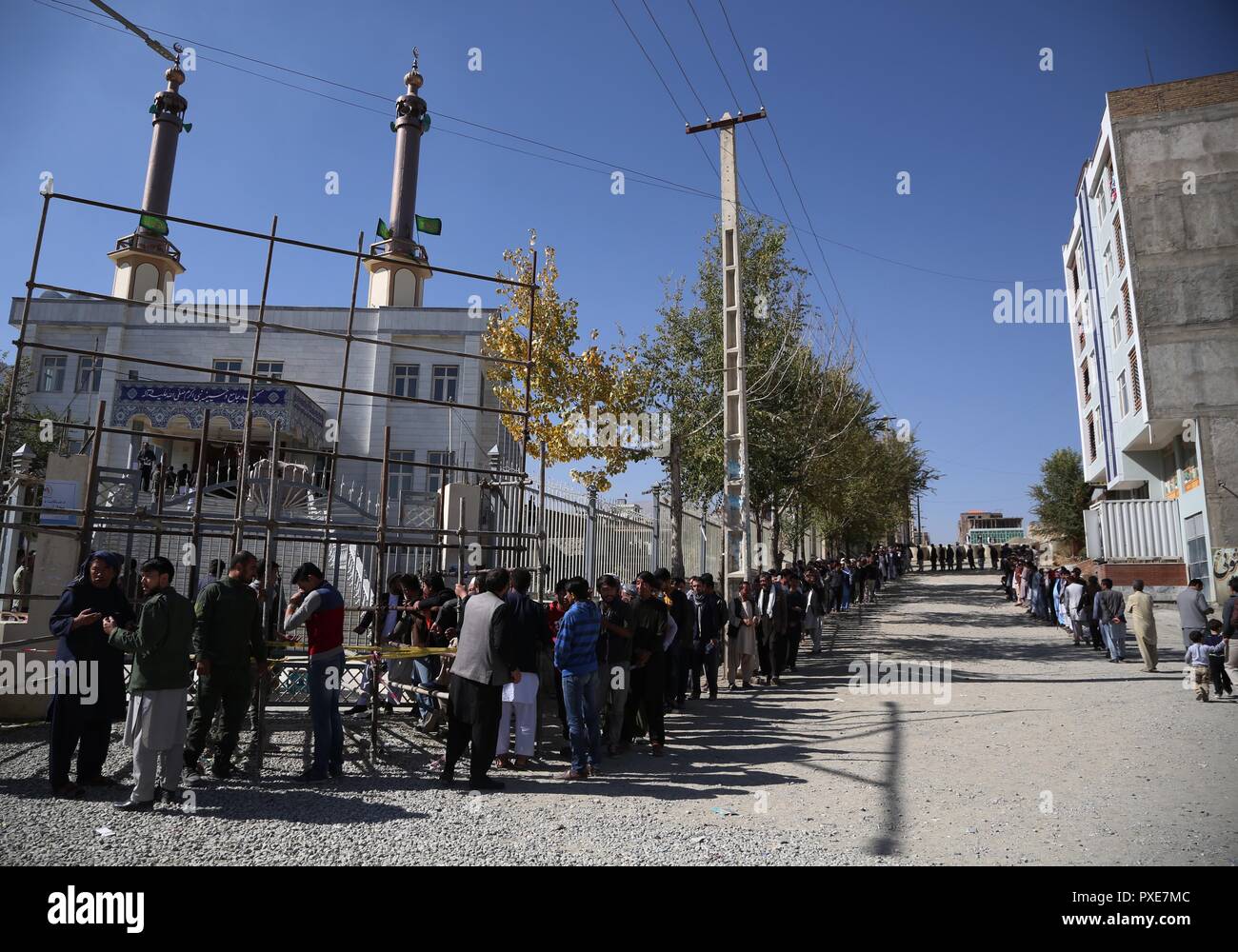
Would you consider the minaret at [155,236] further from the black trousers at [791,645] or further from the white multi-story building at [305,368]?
the black trousers at [791,645]

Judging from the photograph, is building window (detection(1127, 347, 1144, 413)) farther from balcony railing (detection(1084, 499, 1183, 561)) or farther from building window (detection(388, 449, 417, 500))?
building window (detection(388, 449, 417, 500))

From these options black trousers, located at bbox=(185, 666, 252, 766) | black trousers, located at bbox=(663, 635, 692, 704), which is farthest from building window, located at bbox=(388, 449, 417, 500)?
black trousers, located at bbox=(185, 666, 252, 766)

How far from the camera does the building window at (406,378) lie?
32.8 meters

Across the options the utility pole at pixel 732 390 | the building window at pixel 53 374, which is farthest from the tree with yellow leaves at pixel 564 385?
the building window at pixel 53 374

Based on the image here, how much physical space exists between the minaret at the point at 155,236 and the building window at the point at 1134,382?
40.1 metres

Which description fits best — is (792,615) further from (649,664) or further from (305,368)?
(305,368)

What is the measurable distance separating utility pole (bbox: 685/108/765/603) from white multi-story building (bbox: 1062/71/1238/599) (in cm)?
1797

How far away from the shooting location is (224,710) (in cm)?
675

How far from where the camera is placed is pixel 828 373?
21.7 meters

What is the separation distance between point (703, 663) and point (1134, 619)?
25.6ft

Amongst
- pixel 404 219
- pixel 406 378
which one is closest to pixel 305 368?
pixel 406 378
